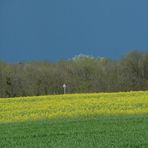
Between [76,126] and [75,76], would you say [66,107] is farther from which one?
[75,76]

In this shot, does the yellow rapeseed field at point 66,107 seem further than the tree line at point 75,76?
No

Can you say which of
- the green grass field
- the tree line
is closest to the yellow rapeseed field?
the green grass field

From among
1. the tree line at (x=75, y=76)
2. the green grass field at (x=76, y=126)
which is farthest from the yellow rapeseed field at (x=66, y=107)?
the tree line at (x=75, y=76)

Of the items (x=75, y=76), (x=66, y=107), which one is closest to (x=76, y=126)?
(x=66, y=107)

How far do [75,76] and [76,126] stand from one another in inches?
1552

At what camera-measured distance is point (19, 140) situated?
12172 millimetres

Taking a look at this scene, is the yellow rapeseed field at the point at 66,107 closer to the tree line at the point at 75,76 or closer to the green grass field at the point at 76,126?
the green grass field at the point at 76,126

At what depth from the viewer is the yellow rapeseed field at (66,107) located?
21.8 metres

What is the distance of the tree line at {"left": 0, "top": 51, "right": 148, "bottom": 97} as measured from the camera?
1978 inches

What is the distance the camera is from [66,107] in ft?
80.0

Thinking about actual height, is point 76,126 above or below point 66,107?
below

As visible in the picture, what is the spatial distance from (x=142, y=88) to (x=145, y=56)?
9.39 meters

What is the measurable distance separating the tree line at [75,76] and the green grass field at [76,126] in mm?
23370

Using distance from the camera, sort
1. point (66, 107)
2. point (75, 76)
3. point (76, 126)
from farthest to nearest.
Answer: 1. point (75, 76)
2. point (66, 107)
3. point (76, 126)
